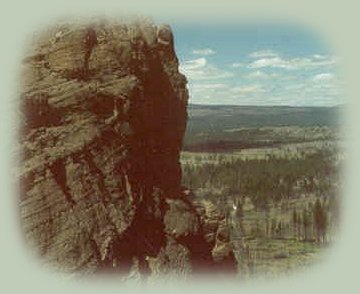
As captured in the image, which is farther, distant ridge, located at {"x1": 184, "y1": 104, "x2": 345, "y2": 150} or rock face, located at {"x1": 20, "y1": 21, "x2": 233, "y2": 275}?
distant ridge, located at {"x1": 184, "y1": 104, "x2": 345, "y2": 150}

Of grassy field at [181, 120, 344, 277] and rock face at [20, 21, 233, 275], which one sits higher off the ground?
rock face at [20, 21, 233, 275]

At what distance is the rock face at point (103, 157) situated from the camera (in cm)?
1019

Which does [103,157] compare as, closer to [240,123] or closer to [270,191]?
[270,191]

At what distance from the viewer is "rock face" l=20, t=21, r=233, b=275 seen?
33.4 feet

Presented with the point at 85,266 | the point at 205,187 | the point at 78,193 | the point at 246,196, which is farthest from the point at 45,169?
the point at 246,196

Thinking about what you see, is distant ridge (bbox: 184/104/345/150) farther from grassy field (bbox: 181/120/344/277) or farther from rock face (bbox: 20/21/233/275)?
rock face (bbox: 20/21/233/275)

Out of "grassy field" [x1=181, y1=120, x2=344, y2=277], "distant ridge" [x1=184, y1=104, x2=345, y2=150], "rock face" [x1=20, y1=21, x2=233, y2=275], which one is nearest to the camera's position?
"rock face" [x1=20, y1=21, x2=233, y2=275]

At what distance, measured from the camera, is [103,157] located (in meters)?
11.1

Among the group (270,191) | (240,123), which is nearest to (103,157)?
(270,191)

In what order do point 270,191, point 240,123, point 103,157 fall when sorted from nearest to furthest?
point 103,157 → point 270,191 → point 240,123

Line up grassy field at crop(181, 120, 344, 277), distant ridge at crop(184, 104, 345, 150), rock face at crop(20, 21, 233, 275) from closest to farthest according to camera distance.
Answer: rock face at crop(20, 21, 233, 275), grassy field at crop(181, 120, 344, 277), distant ridge at crop(184, 104, 345, 150)

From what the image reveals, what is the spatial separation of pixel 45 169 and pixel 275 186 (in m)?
47.9

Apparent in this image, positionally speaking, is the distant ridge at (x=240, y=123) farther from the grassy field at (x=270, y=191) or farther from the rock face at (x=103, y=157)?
the rock face at (x=103, y=157)

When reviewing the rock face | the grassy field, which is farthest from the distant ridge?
the rock face
